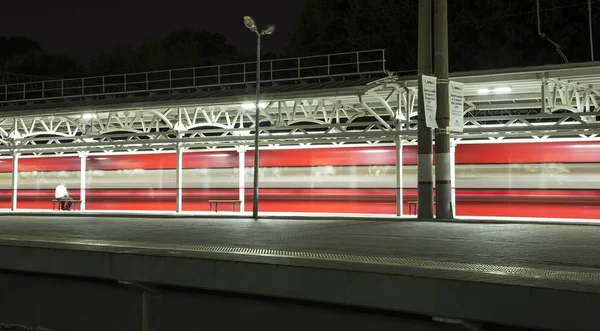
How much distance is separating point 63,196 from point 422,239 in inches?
775

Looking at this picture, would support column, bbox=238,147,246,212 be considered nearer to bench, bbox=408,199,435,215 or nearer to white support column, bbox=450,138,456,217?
bench, bbox=408,199,435,215

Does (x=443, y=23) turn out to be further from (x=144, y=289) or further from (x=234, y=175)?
(x=144, y=289)

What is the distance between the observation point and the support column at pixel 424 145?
18812mm

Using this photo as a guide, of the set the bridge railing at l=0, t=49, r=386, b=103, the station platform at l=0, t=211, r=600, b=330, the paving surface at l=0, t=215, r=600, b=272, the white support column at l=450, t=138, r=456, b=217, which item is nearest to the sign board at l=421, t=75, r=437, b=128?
the paving surface at l=0, t=215, r=600, b=272

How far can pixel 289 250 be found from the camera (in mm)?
10320

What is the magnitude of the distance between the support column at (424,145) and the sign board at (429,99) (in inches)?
8.1

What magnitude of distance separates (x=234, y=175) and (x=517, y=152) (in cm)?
1010

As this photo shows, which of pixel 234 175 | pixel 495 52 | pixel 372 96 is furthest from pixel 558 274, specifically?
pixel 495 52

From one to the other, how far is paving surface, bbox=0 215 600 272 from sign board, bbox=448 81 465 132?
9.31 ft

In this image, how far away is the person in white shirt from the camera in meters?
28.4

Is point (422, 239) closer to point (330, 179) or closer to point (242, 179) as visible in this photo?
point (330, 179)

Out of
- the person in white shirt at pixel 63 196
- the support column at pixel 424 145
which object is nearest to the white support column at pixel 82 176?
the person in white shirt at pixel 63 196

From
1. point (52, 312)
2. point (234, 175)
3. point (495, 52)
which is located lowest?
point (52, 312)

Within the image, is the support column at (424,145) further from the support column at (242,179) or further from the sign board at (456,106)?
the support column at (242,179)
